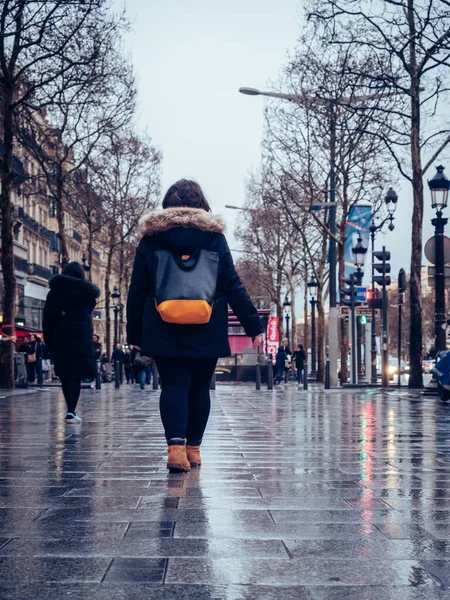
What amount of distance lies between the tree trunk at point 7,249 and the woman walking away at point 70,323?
49.6 feet

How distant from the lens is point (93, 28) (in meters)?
29.3

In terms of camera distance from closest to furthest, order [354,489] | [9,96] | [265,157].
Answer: [354,489]
[9,96]
[265,157]

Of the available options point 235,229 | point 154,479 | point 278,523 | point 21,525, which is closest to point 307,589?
point 278,523

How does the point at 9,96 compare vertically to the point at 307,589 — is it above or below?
above

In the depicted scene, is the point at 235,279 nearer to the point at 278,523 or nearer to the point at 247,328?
the point at 247,328

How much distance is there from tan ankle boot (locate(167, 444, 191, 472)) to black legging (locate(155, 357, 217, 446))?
0.07m

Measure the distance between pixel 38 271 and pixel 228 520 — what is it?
2750 inches

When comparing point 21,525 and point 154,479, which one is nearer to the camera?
point 21,525

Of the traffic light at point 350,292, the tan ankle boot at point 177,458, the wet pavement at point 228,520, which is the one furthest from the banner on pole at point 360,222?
the tan ankle boot at point 177,458

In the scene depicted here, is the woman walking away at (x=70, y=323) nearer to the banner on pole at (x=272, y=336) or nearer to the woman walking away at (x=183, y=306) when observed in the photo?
the woman walking away at (x=183, y=306)

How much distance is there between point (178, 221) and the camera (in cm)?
715

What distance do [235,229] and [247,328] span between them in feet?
227

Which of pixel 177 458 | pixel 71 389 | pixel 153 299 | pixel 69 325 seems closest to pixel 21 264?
pixel 71 389

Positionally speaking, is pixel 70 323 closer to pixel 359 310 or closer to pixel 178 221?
pixel 178 221
